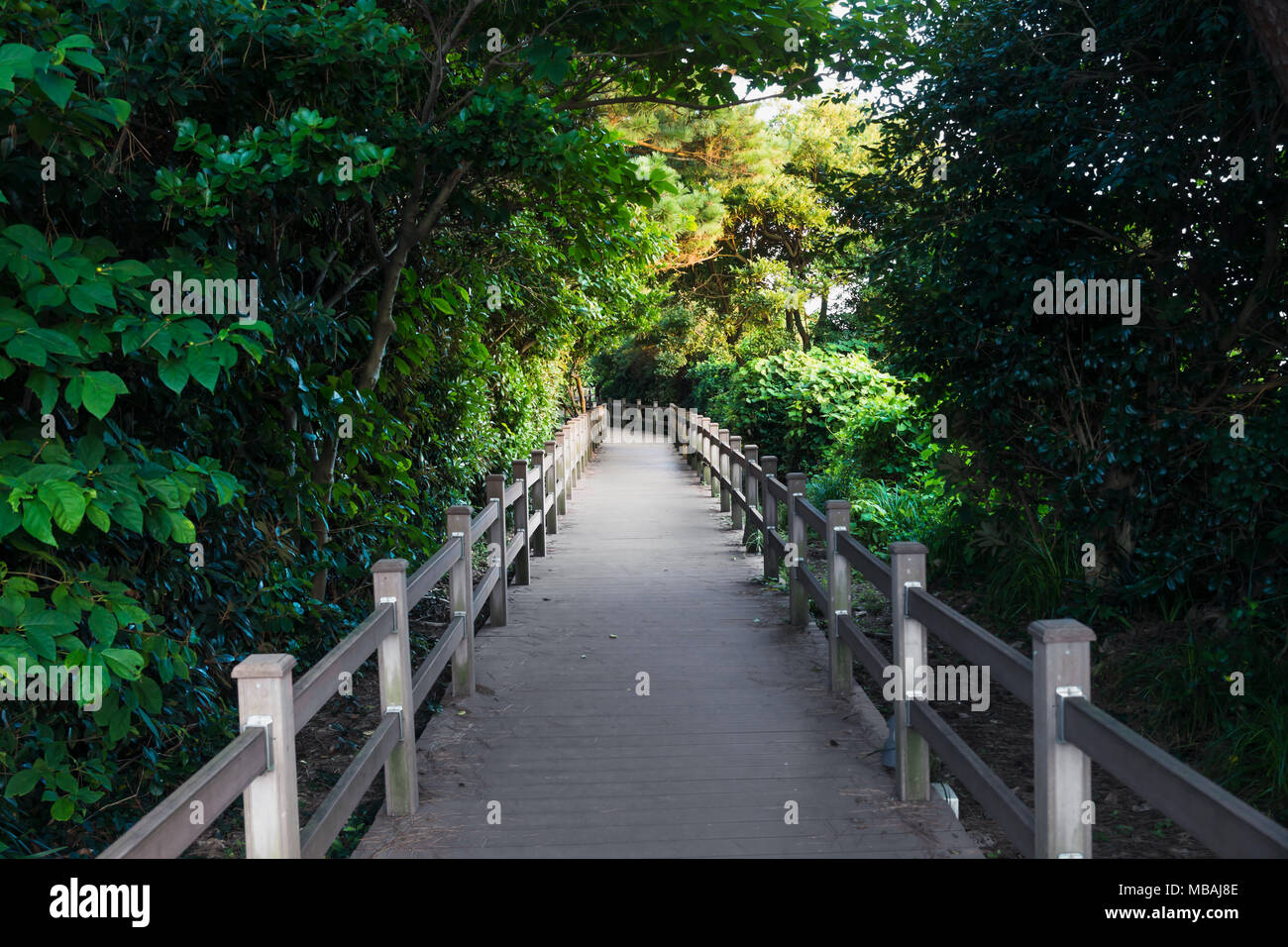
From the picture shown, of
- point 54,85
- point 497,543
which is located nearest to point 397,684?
point 54,85

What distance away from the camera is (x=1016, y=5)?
6684mm

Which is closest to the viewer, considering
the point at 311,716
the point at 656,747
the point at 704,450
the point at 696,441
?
the point at 311,716

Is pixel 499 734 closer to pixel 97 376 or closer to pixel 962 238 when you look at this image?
pixel 97 376

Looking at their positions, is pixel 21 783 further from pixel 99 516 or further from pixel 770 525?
pixel 770 525

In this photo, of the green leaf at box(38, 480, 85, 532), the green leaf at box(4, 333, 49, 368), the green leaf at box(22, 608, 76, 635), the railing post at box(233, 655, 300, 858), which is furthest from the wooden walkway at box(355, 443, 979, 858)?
the green leaf at box(4, 333, 49, 368)

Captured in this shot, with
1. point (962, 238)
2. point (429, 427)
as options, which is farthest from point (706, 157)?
point (962, 238)

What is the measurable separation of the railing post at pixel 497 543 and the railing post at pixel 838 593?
8.96 feet

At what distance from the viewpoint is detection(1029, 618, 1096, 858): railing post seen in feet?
9.95

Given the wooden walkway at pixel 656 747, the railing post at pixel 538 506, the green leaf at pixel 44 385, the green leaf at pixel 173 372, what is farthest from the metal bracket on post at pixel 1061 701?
the railing post at pixel 538 506

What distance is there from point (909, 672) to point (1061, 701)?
5.21ft

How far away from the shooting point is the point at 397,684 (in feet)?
14.9

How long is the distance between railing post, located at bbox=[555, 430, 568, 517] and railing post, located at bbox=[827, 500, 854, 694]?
830 cm

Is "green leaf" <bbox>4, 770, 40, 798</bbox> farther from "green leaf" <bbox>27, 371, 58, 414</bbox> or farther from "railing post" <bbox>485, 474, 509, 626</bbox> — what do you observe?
"railing post" <bbox>485, 474, 509, 626</bbox>

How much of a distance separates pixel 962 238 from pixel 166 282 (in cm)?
476
